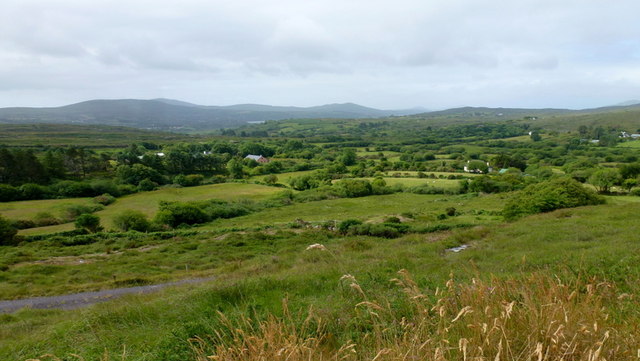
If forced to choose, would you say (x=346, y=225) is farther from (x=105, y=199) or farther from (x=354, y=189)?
(x=105, y=199)

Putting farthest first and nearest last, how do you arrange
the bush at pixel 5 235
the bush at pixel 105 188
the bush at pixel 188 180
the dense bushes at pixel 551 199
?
the bush at pixel 188 180
the bush at pixel 105 188
the dense bushes at pixel 551 199
the bush at pixel 5 235

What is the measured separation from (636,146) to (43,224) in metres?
164

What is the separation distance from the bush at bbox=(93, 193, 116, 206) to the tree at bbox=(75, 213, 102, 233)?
68.2 feet

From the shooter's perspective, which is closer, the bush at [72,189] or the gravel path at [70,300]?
the gravel path at [70,300]

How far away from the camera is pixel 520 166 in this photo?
3853 inches

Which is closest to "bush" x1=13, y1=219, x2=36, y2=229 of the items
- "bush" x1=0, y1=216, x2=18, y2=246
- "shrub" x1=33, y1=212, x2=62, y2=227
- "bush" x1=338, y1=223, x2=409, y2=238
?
"shrub" x1=33, y1=212, x2=62, y2=227

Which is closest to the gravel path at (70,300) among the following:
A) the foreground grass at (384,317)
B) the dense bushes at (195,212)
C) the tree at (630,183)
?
the foreground grass at (384,317)

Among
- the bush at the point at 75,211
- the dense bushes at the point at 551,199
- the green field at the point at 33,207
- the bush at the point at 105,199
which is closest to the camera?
the dense bushes at the point at 551,199

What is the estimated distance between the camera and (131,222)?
1607 inches

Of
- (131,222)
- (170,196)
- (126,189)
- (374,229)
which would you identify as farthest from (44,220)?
(374,229)

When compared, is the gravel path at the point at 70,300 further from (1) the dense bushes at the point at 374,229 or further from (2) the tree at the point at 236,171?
(2) the tree at the point at 236,171

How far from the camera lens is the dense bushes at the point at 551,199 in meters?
33.8

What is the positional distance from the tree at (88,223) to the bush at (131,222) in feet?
6.98

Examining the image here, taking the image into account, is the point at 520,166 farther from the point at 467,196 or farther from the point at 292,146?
the point at 292,146
